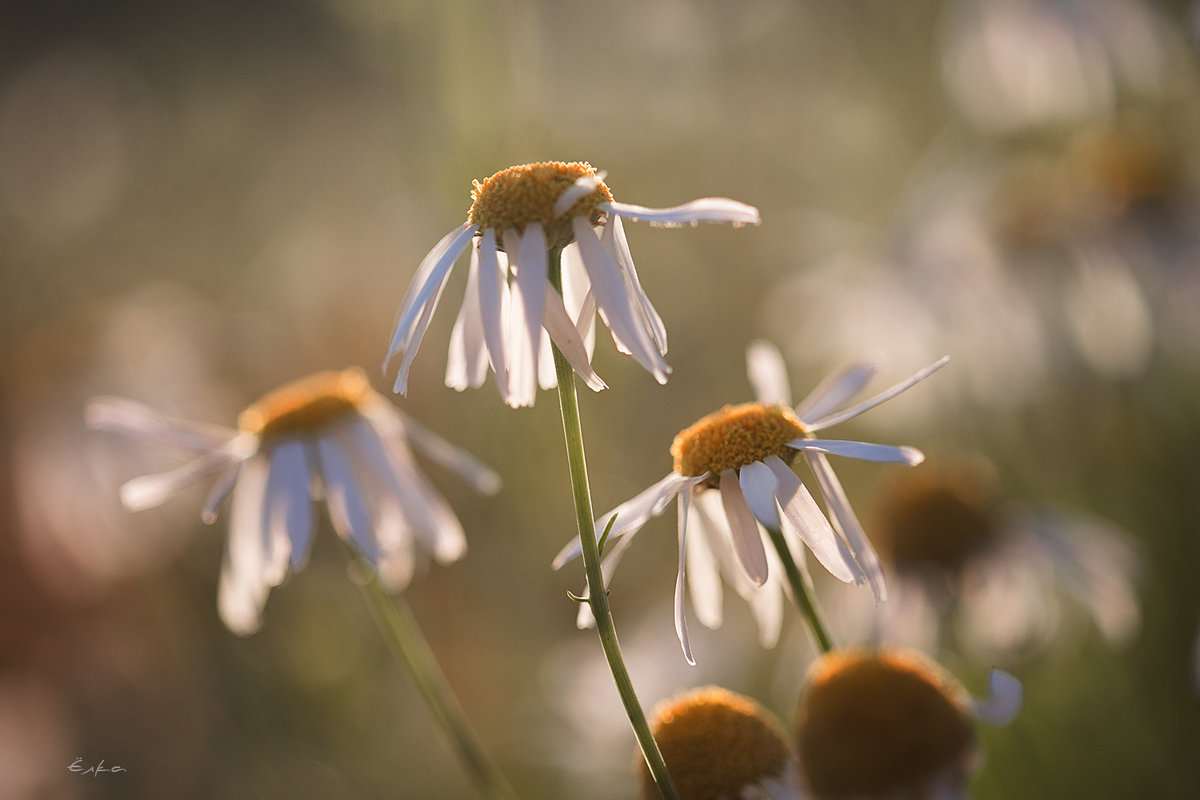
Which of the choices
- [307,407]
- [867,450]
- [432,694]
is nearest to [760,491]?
[867,450]

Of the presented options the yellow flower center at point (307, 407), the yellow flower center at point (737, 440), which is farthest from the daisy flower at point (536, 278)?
the yellow flower center at point (307, 407)

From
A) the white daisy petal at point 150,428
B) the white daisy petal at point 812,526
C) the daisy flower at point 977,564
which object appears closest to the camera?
the white daisy petal at point 812,526

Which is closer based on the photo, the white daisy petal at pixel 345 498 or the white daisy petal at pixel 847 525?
the white daisy petal at pixel 847 525

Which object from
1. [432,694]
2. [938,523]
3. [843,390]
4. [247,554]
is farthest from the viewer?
[938,523]

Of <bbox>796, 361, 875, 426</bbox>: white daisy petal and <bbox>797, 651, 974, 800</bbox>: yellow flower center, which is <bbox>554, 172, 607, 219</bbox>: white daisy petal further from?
<bbox>797, 651, 974, 800</bbox>: yellow flower center

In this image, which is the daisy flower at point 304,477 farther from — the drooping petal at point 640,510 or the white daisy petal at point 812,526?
the white daisy petal at point 812,526

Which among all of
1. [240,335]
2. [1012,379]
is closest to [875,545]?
[1012,379]

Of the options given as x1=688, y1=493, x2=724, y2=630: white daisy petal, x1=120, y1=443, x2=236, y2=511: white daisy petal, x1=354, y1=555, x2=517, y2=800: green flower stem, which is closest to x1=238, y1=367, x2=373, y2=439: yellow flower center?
x1=120, y1=443, x2=236, y2=511: white daisy petal

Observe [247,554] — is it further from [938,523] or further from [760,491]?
[938,523]
